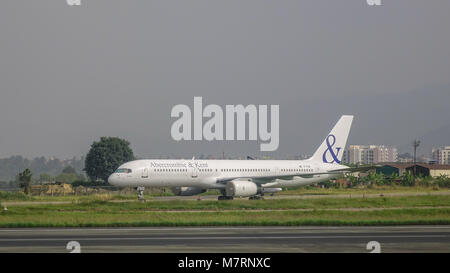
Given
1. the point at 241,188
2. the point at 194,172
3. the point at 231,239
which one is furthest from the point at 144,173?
the point at 231,239

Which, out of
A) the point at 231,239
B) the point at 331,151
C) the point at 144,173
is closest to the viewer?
the point at 231,239

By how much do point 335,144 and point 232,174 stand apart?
13765 millimetres

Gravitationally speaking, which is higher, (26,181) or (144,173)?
(144,173)

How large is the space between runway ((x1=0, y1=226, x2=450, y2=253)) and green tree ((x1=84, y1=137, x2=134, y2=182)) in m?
95.0

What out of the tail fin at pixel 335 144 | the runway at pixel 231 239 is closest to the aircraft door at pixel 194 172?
the tail fin at pixel 335 144

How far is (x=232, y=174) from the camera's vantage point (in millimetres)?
57969

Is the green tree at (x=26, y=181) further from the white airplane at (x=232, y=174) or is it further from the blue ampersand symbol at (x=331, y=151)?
the blue ampersand symbol at (x=331, y=151)

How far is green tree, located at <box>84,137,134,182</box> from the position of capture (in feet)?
408

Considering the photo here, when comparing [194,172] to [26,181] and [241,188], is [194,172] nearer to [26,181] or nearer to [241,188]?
[241,188]

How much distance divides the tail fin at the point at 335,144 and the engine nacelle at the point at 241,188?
11.3 m

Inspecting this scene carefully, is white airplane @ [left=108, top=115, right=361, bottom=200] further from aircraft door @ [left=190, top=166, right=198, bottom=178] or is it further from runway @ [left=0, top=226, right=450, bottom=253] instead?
runway @ [left=0, top=226, right=450, bottom=253]
